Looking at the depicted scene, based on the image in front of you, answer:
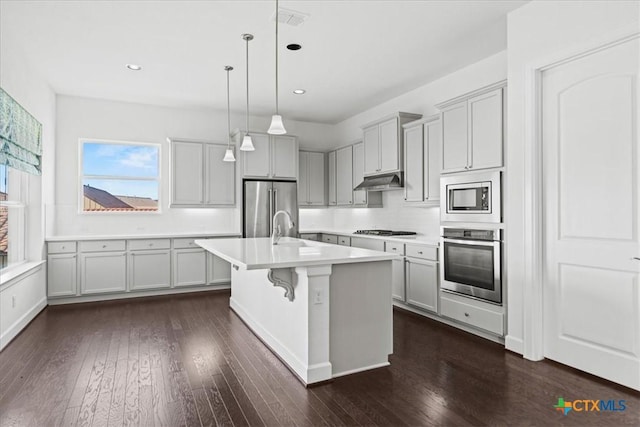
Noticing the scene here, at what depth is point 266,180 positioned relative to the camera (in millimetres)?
6426

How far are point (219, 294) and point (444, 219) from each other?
134 inches

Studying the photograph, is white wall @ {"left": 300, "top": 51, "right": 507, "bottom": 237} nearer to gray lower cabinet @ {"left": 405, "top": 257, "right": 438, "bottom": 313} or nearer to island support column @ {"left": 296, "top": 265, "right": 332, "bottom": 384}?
gray lower cabinet @ {"left": 405, "top": 257, "right": 438, "bottom": 313}

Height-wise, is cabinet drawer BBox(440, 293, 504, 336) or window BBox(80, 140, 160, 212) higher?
window BBox(80, 140, 160, 212)

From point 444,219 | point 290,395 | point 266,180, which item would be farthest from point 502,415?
point 266,180

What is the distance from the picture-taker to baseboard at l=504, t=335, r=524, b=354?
3.26 meters

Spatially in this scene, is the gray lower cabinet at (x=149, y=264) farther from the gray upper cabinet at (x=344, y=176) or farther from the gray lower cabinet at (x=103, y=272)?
the gray upper cabinet at (x=344, y=176)

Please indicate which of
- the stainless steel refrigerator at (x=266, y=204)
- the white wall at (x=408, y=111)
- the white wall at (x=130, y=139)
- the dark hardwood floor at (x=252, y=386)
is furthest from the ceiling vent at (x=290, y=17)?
the white wall at (x=130, y=139)

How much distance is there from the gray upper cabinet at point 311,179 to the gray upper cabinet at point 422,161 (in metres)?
2.28

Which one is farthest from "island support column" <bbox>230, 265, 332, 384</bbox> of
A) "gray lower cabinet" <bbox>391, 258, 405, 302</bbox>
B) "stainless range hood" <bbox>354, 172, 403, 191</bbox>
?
"stainless range hood" <bbox>354, 172, 403, 191</bbox>

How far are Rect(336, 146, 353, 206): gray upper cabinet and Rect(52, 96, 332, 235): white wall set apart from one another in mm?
1426

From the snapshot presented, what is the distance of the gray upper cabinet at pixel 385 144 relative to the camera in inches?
203

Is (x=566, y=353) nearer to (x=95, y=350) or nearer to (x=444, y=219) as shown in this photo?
(x=444, y=219)

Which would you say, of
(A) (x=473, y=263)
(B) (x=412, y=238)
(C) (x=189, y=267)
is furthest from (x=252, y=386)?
(C) (x=189, y=267)

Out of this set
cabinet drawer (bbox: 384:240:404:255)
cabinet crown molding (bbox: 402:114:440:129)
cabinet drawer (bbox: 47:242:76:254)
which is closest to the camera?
cabinet crown molding (bbox: 402:114:440:129)
